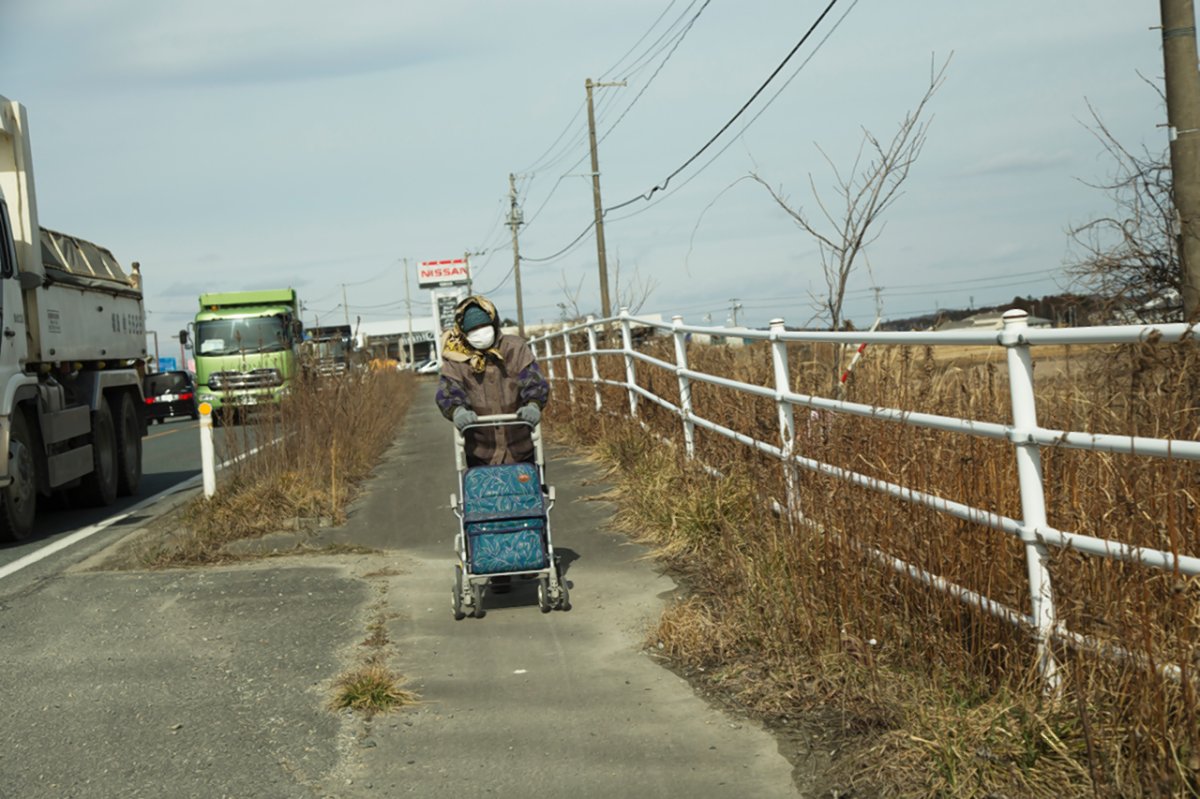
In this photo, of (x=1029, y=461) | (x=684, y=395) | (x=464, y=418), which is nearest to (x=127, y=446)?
(x=684, y=395)

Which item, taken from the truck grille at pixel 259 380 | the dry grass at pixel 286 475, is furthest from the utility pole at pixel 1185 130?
the truck grille at pixel 259 380

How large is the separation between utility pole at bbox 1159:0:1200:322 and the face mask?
4.27 metres

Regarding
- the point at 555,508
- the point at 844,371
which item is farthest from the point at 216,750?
the point at 555,508

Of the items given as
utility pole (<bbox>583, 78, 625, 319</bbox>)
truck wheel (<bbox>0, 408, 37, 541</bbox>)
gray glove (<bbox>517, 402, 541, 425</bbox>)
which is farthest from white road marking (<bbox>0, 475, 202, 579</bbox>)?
utility pole (<bbox>583, 78, 625, 319</bbox>)

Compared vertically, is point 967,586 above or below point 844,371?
below

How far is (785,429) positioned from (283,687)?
302cm

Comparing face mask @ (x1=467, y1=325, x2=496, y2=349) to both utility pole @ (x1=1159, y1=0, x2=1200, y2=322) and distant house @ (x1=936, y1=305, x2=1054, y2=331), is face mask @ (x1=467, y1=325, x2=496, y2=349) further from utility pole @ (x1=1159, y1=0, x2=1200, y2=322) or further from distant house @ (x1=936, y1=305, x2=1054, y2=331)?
utility pole @ (x1=1159, y1=0, x2=1200, y2=322)

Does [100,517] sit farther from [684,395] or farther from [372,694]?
[372,694]

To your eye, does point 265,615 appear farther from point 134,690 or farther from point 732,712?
point 732,712

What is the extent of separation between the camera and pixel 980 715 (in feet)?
13.8

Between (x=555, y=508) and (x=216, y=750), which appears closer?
(x=216, y=750)

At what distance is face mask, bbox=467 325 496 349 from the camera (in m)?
7.68

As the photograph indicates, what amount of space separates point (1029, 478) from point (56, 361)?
10.6m

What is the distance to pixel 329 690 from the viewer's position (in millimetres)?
5848
